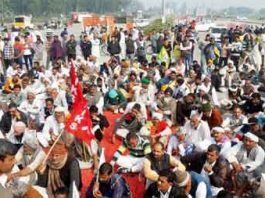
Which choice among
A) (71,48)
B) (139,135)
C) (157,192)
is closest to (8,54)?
(71,48)

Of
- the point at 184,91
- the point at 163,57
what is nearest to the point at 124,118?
the point at 184,91

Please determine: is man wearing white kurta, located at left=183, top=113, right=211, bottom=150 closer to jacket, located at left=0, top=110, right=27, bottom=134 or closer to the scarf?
the scarf

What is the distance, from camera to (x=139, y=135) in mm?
7512

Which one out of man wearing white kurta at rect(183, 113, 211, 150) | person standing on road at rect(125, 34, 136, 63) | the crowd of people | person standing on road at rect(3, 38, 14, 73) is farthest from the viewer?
person standing on road at rect(125, 34, 136, 63)

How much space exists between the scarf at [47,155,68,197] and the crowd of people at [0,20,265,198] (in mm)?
11

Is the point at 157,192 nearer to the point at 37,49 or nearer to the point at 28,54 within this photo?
the point at 28,54

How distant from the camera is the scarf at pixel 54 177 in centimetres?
563

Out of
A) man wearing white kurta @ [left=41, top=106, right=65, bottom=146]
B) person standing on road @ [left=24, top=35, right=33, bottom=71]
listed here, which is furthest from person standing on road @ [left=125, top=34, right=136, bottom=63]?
man wearing white kurta @ [left=41, top=106, right=65, bottom=146]

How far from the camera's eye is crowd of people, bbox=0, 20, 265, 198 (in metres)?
5.47

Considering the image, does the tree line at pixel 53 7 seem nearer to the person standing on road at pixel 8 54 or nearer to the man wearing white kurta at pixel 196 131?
the person standing on road at pixel 8 54

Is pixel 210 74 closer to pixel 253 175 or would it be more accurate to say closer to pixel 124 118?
pixel 124 118

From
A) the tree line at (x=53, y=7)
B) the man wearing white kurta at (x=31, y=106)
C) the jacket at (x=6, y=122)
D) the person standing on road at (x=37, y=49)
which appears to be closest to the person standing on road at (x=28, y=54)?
the person standing on road at (x=37, y=49)

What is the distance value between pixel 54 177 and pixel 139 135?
6.89ft

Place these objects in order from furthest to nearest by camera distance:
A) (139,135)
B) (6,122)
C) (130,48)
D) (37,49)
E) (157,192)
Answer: (37,49) < (130,48) < (6,122) < (139,135) < (157,192)
